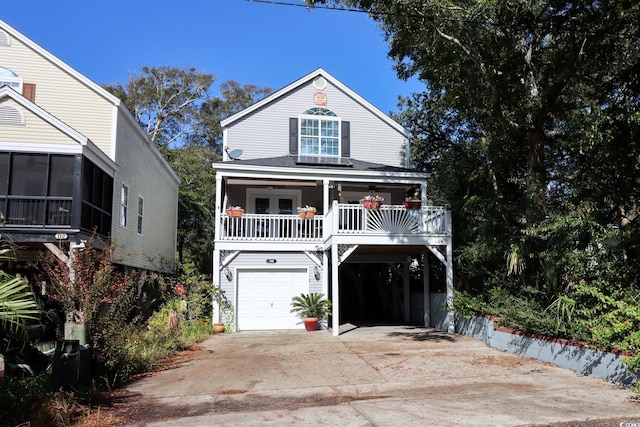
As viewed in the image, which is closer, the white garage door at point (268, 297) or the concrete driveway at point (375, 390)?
the concrete driveway at point (375, 390)

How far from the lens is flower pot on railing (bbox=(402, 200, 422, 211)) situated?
13.7 meters

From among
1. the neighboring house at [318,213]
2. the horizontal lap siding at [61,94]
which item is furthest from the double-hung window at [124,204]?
the neighboring house at [318,213]

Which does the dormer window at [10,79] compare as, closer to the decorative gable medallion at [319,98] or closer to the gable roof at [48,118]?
the gable roof at [48,118]

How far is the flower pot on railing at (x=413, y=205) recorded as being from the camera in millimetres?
13703

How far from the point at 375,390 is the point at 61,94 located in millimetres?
13362

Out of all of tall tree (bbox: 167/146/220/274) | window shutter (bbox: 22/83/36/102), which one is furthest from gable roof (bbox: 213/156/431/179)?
tall tree (bbox: 167/146/220/274)

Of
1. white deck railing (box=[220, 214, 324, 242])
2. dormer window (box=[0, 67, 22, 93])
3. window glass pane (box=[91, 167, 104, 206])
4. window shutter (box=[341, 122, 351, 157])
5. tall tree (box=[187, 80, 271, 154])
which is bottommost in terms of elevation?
white deck railing (box=[220, 214, 324, 242])

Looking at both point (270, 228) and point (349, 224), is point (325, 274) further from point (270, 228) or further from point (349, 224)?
point (270, 228)

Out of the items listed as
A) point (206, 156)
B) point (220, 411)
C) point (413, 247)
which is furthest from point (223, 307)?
point (206, 156)

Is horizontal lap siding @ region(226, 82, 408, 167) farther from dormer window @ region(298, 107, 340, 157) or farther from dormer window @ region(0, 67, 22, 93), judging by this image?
dormer window @ region(0, 67, 22, 93)

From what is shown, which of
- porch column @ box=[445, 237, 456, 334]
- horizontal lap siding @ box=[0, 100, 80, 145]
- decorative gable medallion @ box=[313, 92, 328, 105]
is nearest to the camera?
horizontal lap siding @ box=[0, 100, 80, 145]

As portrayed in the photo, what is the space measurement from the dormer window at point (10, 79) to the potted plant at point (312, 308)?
10919mm

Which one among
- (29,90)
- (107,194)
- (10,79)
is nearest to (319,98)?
(107,194)

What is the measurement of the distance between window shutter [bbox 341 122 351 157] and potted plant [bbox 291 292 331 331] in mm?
5698
